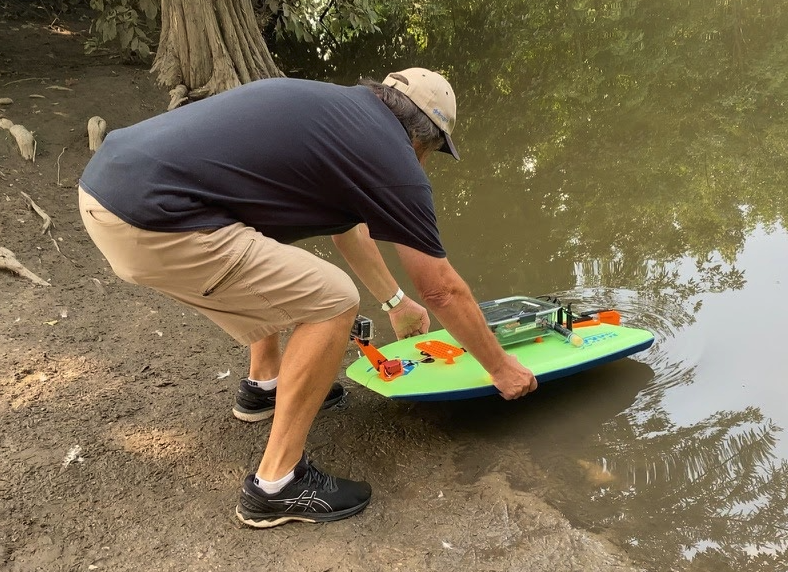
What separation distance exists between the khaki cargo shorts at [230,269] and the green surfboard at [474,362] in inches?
31.2

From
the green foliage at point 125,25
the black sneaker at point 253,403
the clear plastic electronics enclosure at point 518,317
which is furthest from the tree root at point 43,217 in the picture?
the green foliage at point 125,25

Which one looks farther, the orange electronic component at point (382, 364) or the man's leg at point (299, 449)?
the orange electronic component at point (382, 364)

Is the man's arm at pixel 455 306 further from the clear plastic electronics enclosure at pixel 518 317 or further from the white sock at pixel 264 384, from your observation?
the white sock at pixel 264 384

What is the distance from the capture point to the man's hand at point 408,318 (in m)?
3.10

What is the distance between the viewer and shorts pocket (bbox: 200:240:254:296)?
2.01 m

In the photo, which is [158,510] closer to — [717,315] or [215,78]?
[717,315]

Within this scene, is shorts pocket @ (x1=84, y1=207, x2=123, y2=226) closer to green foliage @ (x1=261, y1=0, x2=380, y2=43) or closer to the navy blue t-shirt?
the navy blue t-shirt

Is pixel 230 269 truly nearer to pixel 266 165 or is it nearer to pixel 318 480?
pixel 266 165

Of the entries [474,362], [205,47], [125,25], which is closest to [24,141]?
[205,47]

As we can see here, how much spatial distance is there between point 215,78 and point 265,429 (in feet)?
15.8

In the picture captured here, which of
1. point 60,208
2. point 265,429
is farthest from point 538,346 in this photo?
point 60,208

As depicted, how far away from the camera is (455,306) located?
7.13ft

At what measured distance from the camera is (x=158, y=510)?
2268 mm

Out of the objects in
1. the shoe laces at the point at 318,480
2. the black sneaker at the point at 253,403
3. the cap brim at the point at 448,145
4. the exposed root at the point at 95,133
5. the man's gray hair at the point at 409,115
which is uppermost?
the man's gray hair at the point at 409,115
